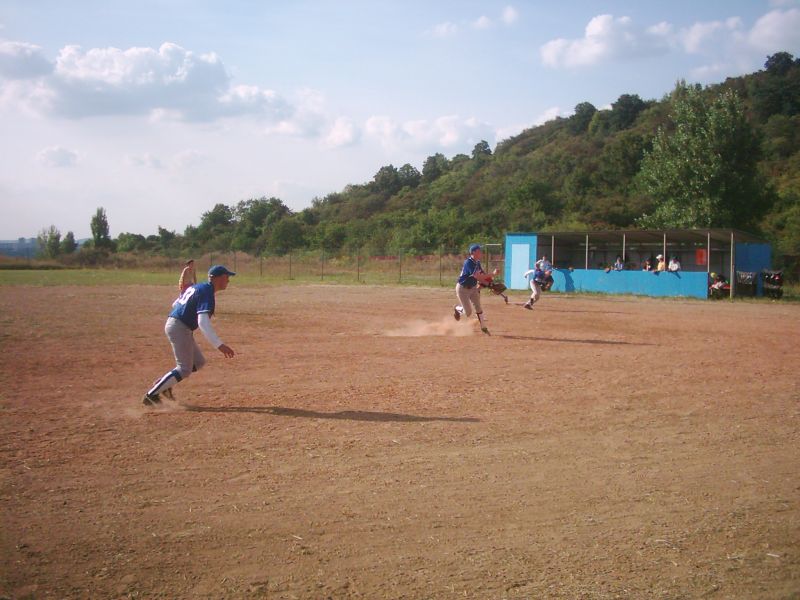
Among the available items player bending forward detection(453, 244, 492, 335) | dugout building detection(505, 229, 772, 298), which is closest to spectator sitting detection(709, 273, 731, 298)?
dugout building detection(505, 229, 772, 298)

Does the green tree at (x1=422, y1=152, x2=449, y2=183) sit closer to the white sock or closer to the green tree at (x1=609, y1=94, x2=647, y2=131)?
the green tree at (x1=609, y1=94, x2=647, y2=131)

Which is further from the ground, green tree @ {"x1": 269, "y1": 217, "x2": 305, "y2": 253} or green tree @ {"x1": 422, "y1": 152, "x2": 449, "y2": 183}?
green tree @ {"x1": 422, "y1": 152, "x2": 449, "y2": 183}

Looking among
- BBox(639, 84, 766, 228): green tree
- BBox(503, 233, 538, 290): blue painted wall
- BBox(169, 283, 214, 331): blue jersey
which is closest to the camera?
BBox(169, 283, 214, 331): blue jersey

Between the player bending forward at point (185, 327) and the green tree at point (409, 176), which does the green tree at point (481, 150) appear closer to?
the green tree at point (409, 176)

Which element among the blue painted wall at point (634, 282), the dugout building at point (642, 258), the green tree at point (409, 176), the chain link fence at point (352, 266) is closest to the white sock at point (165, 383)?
the dugout building at point (642, 258)

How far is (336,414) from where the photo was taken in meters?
8.10

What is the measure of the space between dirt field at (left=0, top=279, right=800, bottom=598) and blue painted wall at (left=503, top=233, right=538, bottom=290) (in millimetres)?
24713

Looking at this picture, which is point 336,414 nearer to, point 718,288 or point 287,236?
point 718,288

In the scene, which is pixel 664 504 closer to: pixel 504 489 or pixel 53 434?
pixel 504 489

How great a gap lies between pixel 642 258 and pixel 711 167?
6108mm

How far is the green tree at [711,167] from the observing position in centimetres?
3897

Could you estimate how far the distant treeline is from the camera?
130ft

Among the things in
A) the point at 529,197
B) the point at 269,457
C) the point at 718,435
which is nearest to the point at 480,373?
the point at 718,435

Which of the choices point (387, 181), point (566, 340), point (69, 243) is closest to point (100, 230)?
point (69, 243)
